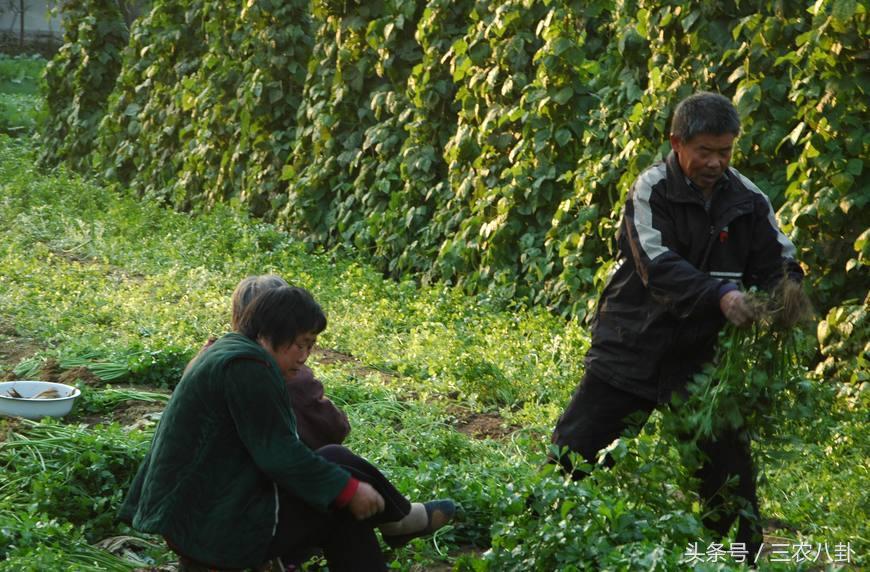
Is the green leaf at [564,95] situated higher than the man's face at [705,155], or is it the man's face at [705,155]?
the man's face at [705,155]

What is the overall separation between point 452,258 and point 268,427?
19.2 ft

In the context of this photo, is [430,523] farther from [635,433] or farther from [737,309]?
[737,309]

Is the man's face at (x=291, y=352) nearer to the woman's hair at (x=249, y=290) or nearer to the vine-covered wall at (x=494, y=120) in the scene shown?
the woman's hair at (x=249, y=290)

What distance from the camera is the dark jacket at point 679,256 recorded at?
14.7ft

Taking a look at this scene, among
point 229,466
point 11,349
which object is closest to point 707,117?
point 229,466

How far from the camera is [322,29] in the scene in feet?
37.6

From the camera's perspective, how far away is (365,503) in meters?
3.88

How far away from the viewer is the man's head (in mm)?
4371

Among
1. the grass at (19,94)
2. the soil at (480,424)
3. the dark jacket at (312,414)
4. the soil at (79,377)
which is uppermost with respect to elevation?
the dark jacket at (312,414)

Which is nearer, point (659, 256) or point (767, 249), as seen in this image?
point (659, 256)

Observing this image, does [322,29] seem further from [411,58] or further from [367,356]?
[367,356]

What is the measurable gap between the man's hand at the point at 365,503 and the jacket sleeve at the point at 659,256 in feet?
4.03

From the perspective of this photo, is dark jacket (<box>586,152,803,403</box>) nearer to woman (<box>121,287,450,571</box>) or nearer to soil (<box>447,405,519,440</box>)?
woman (<box>121,287,450,571</box>)

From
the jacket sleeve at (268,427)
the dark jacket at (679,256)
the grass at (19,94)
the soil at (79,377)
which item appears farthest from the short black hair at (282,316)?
the grass at (19,94)
